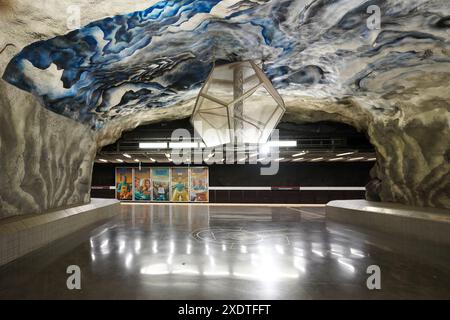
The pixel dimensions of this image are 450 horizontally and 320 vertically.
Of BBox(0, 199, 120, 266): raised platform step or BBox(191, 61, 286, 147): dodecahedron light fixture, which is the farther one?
BBox(191, 61, 286, 147): dodecahedron light fixture

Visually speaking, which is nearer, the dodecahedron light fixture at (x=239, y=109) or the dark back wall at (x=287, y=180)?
the dodecahedron light fixture at (x=239, y=109)

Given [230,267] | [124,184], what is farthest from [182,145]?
[124,184]

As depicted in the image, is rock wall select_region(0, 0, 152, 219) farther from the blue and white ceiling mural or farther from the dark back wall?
the dark back wall

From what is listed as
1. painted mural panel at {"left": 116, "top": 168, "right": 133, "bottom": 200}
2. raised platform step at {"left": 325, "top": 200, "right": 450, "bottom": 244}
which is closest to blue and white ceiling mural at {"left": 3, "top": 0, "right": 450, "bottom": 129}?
raised platform step at {"left": 325, "top": 200, "right": 450, "bottom": 244}

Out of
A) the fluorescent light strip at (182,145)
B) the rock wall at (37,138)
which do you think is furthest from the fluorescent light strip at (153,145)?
the rock wall at (37,138)

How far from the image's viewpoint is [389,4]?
11.4 feet

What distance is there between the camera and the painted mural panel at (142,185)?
1435 cm

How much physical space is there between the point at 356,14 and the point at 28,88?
18.2ft

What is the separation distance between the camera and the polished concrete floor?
271 centimetres

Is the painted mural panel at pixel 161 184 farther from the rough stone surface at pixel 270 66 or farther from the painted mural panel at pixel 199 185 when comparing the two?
the rough stone surface at pixel 270 66

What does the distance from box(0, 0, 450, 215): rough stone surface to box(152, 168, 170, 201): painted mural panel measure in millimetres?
6193

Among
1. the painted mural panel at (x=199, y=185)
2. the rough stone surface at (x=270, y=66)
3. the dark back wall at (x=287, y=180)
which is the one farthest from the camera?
the dark back wall at (x=287, y=180)

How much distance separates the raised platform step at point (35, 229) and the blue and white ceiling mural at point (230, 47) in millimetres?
2287

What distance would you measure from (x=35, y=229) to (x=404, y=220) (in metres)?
7.08
